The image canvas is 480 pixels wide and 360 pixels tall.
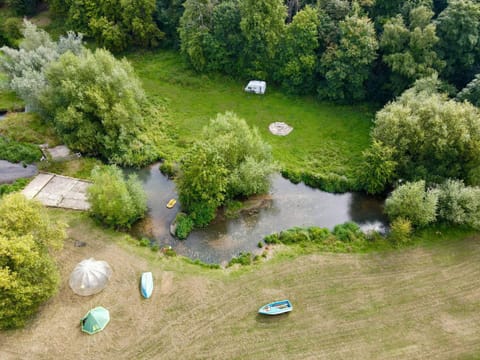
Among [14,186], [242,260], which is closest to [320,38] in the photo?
[242,260]

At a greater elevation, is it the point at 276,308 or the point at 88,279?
the point at 88,279

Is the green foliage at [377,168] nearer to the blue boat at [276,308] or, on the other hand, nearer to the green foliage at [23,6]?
the blue boat at [276,308]

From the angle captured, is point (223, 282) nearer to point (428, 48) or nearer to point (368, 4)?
point (428, 48)

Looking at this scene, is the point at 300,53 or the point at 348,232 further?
the point at 300,53

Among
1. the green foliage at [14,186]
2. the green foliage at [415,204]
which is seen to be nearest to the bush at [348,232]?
the green foliage at [415,204]

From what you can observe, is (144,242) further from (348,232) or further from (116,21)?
(116,21)
